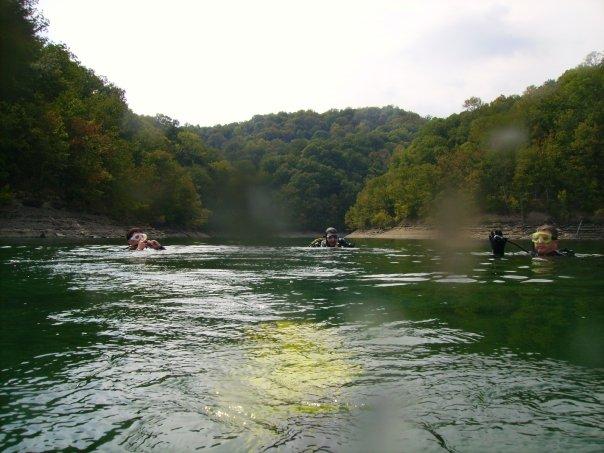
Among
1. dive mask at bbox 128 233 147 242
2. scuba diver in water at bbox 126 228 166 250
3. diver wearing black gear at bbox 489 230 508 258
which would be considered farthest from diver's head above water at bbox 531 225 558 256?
dive mask at bbox 128 233 147 242

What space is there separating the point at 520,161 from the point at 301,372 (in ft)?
302

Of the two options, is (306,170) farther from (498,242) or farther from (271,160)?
(498,242)

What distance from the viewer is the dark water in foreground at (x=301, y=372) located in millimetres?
3832

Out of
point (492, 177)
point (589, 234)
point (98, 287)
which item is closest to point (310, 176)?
point (492, 177)

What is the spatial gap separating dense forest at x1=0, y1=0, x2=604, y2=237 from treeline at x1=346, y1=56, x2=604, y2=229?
→ 0.81 feet

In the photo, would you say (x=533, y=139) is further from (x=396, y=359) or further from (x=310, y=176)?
(x=396, y=359)

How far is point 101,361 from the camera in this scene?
19.1 feet

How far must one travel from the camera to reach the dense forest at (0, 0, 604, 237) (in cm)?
5259

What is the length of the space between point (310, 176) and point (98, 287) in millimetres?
142441

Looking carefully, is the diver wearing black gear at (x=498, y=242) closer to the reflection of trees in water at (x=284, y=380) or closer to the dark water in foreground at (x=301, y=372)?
the dark water in foreground at (x=301, y=372)

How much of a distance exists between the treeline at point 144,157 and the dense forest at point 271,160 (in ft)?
0.78

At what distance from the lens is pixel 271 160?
161 metres

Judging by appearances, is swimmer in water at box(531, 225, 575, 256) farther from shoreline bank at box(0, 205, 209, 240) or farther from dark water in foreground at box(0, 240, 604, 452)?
shoreline bank at box(0, 205, 209, 240)

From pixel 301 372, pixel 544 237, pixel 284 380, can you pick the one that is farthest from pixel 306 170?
pixel 284 380
